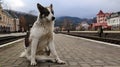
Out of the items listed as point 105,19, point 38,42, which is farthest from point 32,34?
point 105,19

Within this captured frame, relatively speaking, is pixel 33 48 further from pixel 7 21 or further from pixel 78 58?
pixel 7 21

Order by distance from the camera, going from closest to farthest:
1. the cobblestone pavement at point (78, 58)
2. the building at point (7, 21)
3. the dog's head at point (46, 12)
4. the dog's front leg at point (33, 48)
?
1. the dog's head at point (46, 12)
2. the dog's front leg at point (33, 48)
3. the cobblestone pavement at point (78, 58)
4. the building at point (7, 21)

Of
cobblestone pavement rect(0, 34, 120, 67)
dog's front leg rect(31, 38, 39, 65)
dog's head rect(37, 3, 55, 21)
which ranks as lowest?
cobblestone pavement rect(0, 34, 120, 67)

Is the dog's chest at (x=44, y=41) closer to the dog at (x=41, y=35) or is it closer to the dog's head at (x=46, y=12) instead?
the dog at (x=41, y=35)

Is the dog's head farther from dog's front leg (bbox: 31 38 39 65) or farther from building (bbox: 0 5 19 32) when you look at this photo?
building (bbox: 0 5 19 32)

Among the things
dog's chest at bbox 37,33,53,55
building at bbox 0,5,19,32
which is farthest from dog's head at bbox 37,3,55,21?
building at bbox 0,5,19,32

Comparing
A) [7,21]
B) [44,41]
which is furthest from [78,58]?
[7,21]

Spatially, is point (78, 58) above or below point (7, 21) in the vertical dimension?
below

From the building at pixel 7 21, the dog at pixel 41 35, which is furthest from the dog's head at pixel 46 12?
the building at pixel 7 21

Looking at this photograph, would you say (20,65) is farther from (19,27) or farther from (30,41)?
(19,27)

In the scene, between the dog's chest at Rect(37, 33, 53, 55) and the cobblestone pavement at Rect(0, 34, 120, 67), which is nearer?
the dog's chest at Rect(37, 33, 53, 55)

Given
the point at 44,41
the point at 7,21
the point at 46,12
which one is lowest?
the point at 44,41

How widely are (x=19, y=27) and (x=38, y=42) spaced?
125153mm

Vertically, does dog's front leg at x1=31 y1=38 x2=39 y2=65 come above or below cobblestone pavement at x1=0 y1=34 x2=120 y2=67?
above
